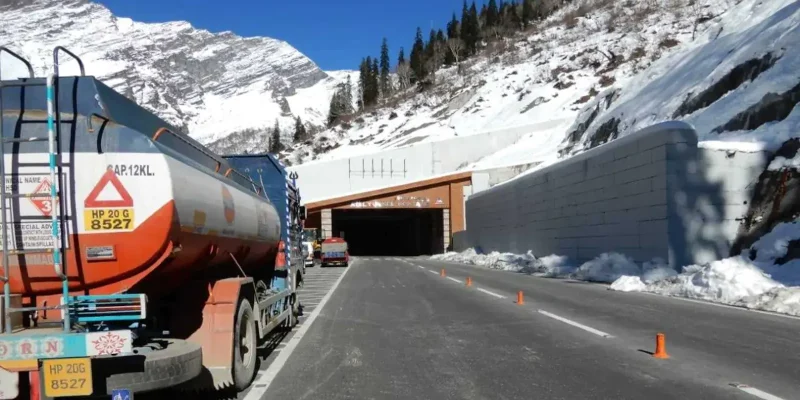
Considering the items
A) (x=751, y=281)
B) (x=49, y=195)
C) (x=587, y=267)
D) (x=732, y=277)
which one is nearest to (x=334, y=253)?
(x=587, y=267)

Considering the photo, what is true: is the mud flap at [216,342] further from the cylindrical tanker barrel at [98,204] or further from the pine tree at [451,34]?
the pine tree at [451,34]

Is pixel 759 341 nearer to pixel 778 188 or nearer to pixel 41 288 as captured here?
pixel 41 288

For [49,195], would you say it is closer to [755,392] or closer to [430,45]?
[755,392]

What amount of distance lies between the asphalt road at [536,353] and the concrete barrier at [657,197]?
5.68 meters

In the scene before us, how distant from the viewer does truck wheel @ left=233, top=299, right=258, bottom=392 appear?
648 cm

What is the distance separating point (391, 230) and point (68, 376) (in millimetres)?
77445

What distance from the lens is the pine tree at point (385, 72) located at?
476 ft

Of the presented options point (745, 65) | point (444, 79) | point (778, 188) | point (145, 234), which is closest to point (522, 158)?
point (745, 65)

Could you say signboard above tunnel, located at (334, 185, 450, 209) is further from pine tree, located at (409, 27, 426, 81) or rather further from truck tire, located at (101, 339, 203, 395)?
pine tree, located at (409, 27, 426, 81)

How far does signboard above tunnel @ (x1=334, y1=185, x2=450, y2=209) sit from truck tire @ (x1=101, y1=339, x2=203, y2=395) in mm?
49585

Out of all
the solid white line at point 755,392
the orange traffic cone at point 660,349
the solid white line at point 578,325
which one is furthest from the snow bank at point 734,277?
the solid white line at point 755,392

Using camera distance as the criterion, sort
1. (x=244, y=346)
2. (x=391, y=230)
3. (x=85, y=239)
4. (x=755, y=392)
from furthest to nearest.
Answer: (x=391, y=230), (x=244, y=346), (x=755, y=392), (x=85, y=239)

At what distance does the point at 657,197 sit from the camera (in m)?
20.4

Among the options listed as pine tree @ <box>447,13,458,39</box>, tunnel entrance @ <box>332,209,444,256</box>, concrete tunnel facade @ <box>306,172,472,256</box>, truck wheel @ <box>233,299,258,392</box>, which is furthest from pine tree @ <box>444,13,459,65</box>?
truck wheel @ <box>233,299,258,392</box>
